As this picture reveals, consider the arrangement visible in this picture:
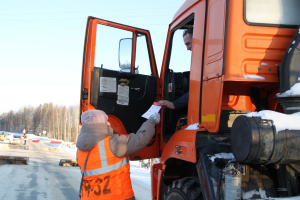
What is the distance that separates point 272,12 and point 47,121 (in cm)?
9685

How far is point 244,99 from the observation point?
276 centimetres

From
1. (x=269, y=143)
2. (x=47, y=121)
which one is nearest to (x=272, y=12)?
(x=269, y=143)

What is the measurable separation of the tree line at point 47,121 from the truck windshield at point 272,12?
76023mm

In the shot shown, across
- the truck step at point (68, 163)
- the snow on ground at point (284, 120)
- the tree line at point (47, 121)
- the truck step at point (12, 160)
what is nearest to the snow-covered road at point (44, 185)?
the truck step at point (12, 160)

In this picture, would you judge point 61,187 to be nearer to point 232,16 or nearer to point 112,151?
point 112,151

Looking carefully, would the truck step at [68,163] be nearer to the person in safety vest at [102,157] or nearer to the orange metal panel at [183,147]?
the person in safety vest at [102,157]

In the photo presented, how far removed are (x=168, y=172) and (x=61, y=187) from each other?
5862 mm

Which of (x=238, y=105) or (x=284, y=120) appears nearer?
(x=284, y=120)

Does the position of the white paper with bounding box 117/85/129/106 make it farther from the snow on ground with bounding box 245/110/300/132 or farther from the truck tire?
the snow on ground with bounding box 245/110/300/132

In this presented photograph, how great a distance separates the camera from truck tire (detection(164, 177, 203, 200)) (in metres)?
2.63

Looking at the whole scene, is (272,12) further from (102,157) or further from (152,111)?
(102,157)

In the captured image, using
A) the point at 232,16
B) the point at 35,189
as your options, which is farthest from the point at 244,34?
the point at 35,189

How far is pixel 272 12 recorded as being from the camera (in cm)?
240

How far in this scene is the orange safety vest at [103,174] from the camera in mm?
2930
